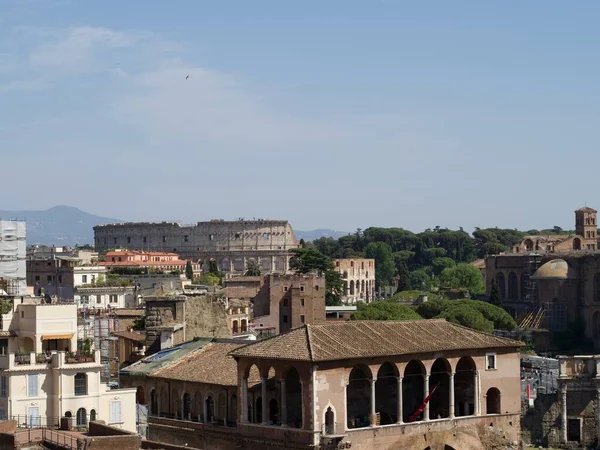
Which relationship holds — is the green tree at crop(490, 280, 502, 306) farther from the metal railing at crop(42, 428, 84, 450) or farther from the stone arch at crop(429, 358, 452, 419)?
the metal railing at crop(42, 428, 84, 450)

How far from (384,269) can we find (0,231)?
5096 inches

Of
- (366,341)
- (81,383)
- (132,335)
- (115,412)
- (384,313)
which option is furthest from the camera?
(384,313)

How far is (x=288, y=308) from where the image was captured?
100875mm

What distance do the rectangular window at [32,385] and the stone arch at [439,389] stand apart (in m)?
15.0

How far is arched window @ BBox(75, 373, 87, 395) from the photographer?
4422cm

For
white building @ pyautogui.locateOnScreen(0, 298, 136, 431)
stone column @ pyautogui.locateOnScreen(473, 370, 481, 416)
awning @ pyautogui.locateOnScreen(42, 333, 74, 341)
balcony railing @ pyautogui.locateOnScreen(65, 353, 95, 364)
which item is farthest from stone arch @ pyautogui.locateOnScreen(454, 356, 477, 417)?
awning @ pyautogui.locateOnScreen(42, 333, 74, 341)

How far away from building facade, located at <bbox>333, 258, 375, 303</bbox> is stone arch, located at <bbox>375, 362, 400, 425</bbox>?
106 meters

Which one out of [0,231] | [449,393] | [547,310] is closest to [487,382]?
[449,393]

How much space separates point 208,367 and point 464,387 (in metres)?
9.30

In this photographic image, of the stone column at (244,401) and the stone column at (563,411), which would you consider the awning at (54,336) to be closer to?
the stone column at (244,401)

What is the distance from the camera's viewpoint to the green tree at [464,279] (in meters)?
148

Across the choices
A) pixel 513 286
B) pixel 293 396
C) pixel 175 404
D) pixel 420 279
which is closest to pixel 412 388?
pixel 293 396

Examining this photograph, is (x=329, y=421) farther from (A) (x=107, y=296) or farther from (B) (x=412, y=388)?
(A) (x=107, y=296)

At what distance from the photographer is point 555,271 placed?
117m
